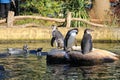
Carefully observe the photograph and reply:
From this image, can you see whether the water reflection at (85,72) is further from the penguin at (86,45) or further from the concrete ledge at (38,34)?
the concrete ledge at (38,34)

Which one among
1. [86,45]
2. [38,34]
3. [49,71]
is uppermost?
[86,45]

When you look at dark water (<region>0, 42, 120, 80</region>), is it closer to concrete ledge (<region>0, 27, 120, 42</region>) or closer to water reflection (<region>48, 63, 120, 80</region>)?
water reflection (<region>48, 63, 120, 80</region>)

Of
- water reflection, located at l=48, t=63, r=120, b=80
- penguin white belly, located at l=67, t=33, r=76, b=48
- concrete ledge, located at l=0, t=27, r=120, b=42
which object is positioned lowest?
water reflection, located at l=48, t=63, r=120, b=80

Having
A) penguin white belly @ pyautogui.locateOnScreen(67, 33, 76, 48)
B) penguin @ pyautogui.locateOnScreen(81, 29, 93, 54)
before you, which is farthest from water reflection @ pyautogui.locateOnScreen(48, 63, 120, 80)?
penguin white belly @ pyautogui.locateOnScreen(67, 33, 76, 48)

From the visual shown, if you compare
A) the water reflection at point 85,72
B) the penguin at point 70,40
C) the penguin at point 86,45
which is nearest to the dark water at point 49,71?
the water reflection at point 85,72

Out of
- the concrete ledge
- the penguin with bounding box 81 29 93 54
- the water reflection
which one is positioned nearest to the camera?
the water reflection

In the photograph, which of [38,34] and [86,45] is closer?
[86,45]

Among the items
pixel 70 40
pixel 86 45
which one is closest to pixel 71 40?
pixel 70 40

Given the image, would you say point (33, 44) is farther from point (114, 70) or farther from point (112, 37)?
point (114, 70)

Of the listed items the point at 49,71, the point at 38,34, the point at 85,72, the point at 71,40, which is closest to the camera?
the point at 85,72

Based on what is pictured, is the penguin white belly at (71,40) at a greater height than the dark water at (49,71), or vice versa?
the penguin white belly at (71,40)

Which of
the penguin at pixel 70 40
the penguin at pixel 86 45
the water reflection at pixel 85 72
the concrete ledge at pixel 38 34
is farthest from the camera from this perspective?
the concrete ledge at pixel 38 34

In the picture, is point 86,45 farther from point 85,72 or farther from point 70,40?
point 85,72

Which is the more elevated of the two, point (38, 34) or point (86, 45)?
point (86, 45)
